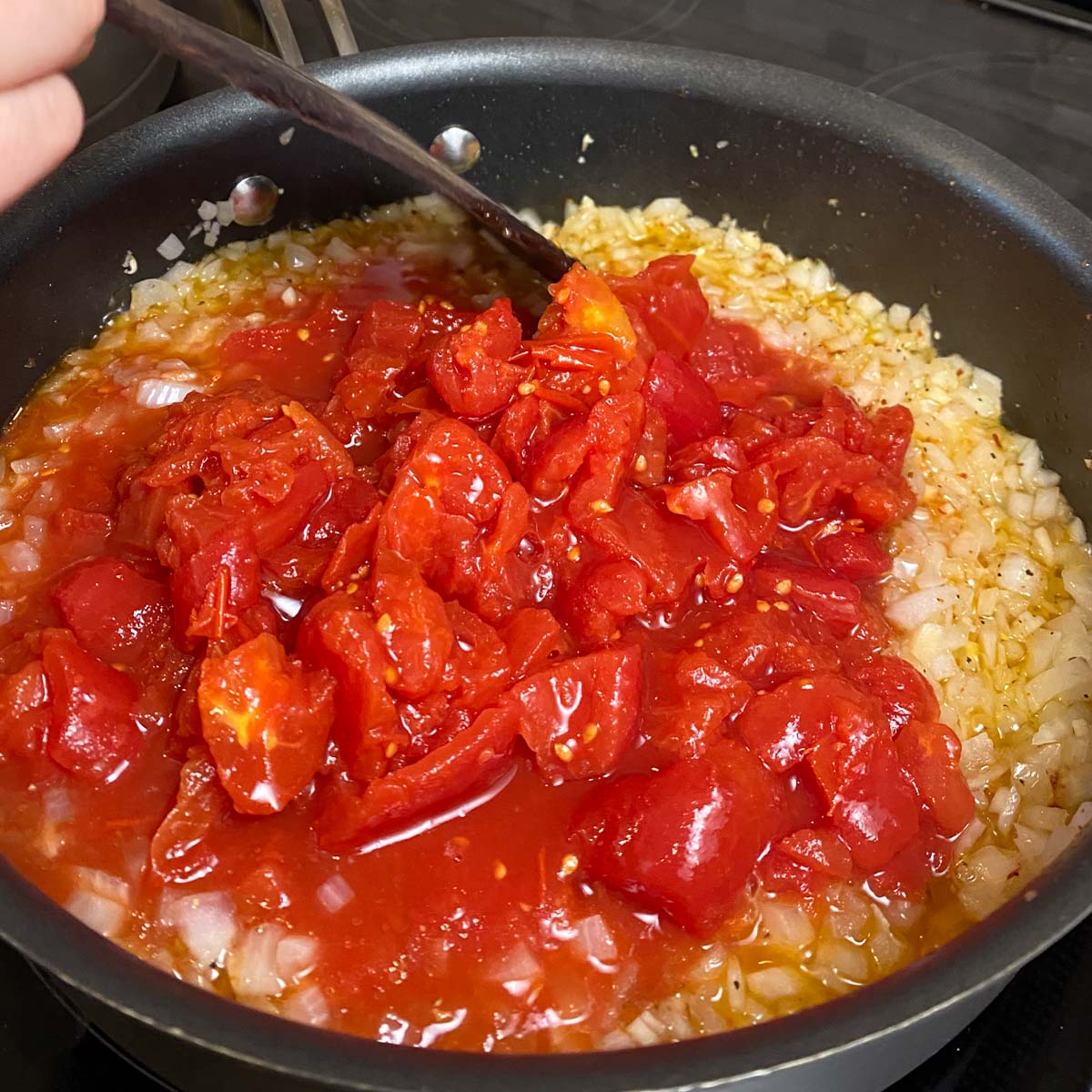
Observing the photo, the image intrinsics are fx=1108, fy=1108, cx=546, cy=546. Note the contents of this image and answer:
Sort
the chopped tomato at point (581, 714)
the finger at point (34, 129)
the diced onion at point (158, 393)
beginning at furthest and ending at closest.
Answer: the diced onion at point (158, 393), the chopped tomato at point (581, 714), the finger at point (34, 129)

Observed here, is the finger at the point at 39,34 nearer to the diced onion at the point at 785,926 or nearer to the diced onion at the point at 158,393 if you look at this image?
the diced onion at the point at 158,393

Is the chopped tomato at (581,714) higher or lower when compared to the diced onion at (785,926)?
higher

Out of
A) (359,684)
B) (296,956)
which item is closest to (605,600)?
(359,684)

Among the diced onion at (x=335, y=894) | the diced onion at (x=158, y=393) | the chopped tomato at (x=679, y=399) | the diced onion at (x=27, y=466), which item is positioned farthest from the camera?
the diced onion at (x=158, y=393)

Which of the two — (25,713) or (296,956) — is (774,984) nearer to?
(296,956)

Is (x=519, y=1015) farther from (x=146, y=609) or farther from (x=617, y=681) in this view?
(x=146, y=609)

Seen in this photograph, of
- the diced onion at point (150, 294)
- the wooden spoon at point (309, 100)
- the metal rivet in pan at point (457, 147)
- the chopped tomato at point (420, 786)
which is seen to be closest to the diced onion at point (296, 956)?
the chopped tomato at point (420, 786)

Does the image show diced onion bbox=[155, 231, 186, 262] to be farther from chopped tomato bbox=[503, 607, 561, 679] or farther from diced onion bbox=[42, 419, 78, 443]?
chopped tomato bbox=[503, 607, 561, 679]

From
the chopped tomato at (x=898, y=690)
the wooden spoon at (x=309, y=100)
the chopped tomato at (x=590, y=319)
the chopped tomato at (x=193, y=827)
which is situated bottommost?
the chopped tomato at (x=193, y=827)
